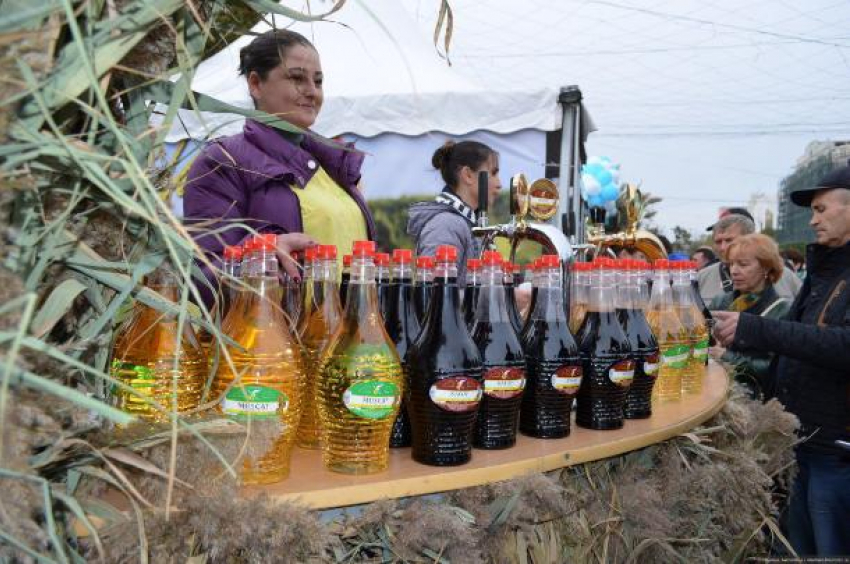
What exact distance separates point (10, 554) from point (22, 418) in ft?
0.39

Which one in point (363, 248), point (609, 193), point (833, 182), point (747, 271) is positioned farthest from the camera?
point (609, 193)

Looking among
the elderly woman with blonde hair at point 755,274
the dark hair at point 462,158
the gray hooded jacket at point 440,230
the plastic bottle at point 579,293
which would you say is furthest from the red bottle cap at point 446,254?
the elderly woman with blonde hair at point 755,274

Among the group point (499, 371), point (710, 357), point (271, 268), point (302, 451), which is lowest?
point (710, 357)

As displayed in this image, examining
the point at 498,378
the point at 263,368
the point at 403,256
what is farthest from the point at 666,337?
the point at 263,368

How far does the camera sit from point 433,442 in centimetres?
95

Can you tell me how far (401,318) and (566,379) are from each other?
11.9 inches

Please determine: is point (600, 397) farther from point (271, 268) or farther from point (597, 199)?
point (597, 199)

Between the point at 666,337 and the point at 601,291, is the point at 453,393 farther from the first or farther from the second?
the point at 666,337

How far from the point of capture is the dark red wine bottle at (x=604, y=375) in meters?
1.23

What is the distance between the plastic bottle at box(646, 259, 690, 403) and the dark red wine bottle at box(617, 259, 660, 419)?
184 mm

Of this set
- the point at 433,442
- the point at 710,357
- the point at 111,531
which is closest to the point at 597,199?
the point at 710,357

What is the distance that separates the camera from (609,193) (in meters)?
4.88

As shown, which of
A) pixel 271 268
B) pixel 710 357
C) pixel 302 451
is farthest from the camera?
pixel 710 357

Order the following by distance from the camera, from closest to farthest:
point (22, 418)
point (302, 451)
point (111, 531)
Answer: point (22, 418), point (111, 531), point (302, 451)
